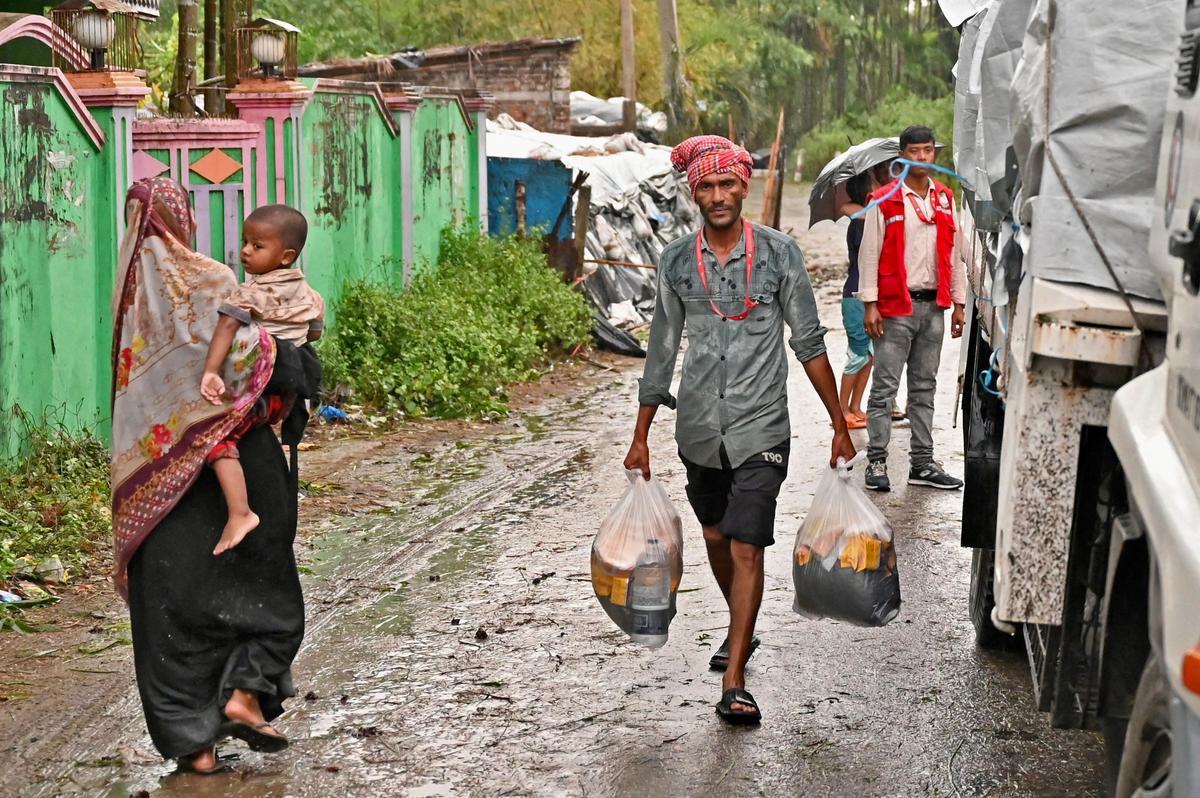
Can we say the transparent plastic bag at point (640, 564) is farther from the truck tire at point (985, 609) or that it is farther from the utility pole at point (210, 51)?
the utility pole at point (210, 51)

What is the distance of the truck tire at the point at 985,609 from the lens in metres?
5.55

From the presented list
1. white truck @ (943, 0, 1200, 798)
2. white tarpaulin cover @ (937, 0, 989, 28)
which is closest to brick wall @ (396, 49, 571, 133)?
white tarpaulin cover @ (937, 0, 989, 28)

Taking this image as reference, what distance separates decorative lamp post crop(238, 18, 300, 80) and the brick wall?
42.0ft

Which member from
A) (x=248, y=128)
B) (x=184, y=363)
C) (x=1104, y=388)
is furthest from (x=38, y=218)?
(x=1104, y=388)

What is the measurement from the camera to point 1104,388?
342 cm

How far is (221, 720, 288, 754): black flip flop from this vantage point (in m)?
4.57

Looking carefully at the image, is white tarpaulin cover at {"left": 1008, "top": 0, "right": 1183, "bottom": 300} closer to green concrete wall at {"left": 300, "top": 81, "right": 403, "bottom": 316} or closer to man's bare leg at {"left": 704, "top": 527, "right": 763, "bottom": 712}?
man's bare leg at {"left": 704, "top": 527, "right": 763, "bottom": 712}

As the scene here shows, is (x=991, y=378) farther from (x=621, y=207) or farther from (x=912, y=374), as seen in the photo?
(x=621, y=207)

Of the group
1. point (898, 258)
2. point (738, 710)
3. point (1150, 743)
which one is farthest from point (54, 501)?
point (1150, 743)

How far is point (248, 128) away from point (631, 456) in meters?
5.98

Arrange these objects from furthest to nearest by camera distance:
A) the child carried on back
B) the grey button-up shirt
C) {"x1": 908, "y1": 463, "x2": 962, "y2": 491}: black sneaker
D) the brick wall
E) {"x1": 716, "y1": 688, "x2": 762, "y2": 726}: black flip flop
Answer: the brick wall < {"x1": 908, "y1": 463, "x2": 962, "y2": 491}: black sneaker < the grey button-up shirt < {"x1": 716, "y1": 688, "x2": 762, "y2": 726}: black flip flop < the child carried on back

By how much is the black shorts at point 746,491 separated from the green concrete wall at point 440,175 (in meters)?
8.34

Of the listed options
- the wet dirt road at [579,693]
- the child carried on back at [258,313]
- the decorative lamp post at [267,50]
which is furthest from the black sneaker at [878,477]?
the decorative lamp post at [267,50]

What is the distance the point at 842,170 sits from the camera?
9562mm
